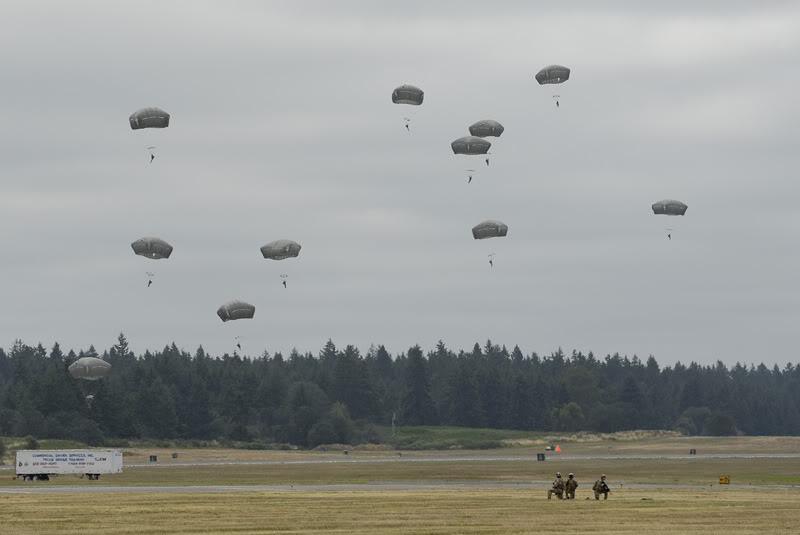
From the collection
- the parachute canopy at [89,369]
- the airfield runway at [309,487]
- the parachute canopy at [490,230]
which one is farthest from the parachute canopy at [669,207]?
the parachute canopy at [89,369]

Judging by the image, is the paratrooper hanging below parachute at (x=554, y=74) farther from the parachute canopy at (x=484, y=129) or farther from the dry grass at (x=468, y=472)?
the dry grass at (x=468, y=472)

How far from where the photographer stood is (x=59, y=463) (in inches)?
4141

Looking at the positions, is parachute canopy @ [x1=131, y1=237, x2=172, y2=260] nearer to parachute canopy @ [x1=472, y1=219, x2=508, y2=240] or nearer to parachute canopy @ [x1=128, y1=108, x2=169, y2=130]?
parachute canopy @ [x1=128, y1=108, x2=169, y2=130]

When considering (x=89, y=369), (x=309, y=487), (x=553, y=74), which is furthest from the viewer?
(x=89, y=369)

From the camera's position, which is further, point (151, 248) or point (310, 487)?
point (151, 248)

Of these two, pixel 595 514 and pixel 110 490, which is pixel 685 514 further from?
pixel 110 490

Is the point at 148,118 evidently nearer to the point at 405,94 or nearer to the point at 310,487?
the point at 405,94

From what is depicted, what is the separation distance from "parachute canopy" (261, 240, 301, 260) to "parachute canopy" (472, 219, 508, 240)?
48.3 feet

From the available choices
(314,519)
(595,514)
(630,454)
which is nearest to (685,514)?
(595,514)

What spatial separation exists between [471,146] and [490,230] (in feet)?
23.2

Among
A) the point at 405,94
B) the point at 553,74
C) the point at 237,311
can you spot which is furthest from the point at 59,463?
the point at 553,74

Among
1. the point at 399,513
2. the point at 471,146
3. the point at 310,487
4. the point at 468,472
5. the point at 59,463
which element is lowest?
the point at 399,513

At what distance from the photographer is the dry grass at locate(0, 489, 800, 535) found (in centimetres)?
5491

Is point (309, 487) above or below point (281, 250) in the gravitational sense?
below
